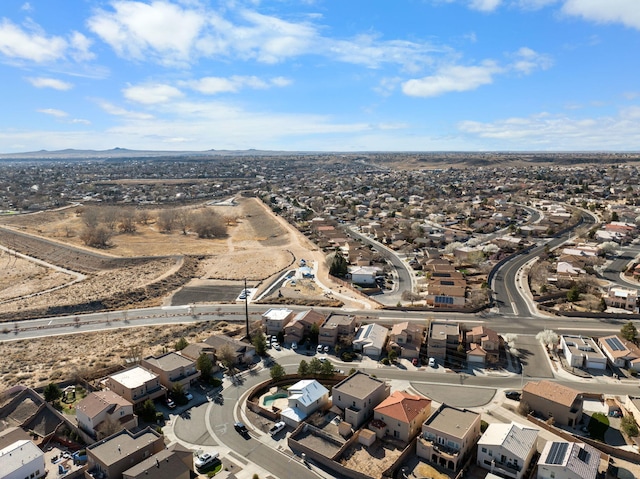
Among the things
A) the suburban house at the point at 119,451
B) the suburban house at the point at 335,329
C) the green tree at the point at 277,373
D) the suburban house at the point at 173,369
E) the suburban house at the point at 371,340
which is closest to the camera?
the suburban house at the point at 119,451

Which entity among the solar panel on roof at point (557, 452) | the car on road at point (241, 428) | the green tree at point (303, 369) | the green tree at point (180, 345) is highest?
the solar panel on roof at point (557, 452)

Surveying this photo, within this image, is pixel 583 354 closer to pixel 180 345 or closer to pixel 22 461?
pixel 180 345

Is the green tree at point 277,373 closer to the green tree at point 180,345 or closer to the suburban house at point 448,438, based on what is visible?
the green tree at point 180,345

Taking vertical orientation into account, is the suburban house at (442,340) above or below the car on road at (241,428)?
above

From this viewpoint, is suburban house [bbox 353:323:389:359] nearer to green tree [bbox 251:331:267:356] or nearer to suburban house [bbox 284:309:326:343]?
suburban house [bbox 284:309:326:343]

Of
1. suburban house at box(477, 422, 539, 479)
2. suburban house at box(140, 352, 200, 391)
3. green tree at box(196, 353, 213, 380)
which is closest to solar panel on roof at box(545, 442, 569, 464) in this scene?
suburban house at box(477, 422, 539, 479)

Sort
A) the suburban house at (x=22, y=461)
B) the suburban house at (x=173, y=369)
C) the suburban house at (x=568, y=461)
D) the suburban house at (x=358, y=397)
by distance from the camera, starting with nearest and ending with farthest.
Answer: the suburban house at (x=568, y=461) < the suburban house at (x=22, y=461) < the suburban house at (x=358, y=397) < the suburban house at (x=173, y=369)

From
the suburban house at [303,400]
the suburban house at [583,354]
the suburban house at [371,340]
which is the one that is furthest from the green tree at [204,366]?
the suburban house at [583,354]

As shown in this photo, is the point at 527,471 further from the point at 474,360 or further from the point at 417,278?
the point at 417,278
